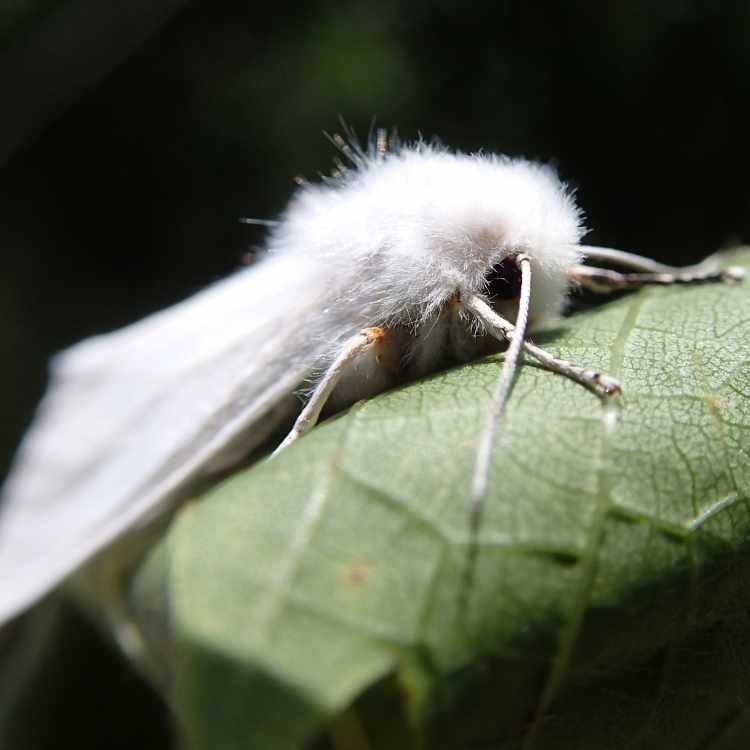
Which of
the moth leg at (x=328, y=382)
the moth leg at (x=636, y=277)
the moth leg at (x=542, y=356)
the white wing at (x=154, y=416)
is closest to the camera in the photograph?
the moth leg at (x=542, y=356)

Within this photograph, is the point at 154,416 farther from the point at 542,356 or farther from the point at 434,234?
the point at 542,356

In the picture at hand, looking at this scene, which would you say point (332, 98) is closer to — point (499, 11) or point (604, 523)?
point (499, 11)

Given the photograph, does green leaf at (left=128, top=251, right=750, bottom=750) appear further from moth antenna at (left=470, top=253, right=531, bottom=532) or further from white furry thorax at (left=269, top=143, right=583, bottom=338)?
white furry thorax at (left=269, top=143, right=583, bottom=338)

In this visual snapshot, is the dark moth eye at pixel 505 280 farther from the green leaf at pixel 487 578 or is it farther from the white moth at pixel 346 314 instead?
the green leaf at pixel 487 578

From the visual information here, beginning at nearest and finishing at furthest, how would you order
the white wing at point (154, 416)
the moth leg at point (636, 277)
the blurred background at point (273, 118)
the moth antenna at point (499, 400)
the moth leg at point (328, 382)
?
the moth antenna at point (499, 400) → the moth leg at point (328, 382) → the white wing at point (154, 416) → the moth leg at point (636, 277) → the blurred background at point (273, 118)

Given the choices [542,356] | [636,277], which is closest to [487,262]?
[542,356]

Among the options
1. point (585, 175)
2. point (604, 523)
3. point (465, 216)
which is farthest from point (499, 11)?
point (604, 523)

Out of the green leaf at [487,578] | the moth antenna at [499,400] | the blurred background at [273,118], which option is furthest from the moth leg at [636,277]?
the blurred background at [273,118]
